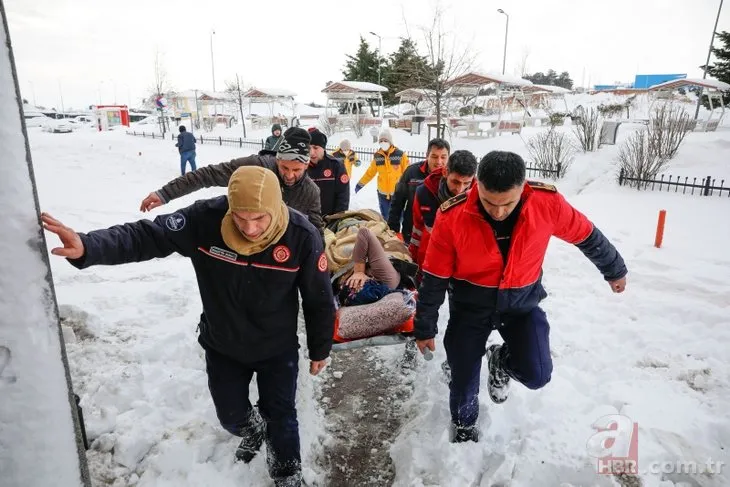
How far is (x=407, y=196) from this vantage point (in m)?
4.98

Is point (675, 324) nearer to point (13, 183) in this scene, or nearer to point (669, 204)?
point (13, 183)

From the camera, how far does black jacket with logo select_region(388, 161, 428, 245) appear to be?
4.84 m

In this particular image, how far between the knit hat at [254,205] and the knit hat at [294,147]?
1.54 m

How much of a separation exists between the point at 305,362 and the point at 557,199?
2.42 meters

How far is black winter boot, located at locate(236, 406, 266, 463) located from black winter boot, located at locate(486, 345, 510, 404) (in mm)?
1448

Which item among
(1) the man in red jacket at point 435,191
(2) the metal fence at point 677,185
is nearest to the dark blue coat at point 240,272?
(1) the man in red jacket at point 435,191

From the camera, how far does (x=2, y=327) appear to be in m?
1.35

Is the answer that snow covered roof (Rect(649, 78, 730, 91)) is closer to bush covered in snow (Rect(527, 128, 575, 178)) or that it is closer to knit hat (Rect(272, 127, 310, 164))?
bush covered in snow (Rect(527, 128, 575, 178))

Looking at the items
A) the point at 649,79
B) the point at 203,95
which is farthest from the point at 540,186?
the point at 649,79

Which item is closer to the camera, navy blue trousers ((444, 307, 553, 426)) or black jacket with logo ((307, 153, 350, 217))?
navy blue trousers ((444, 307, 553, 426))

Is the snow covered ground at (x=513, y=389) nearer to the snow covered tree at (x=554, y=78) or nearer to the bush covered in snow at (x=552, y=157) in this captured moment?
the bush covered in snow at (x=552, y=157)

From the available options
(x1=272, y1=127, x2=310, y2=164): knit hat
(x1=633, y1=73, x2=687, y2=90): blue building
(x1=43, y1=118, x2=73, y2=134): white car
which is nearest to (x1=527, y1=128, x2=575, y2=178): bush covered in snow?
(x1=272, y1=127, x2=310, y2=164): knit hat

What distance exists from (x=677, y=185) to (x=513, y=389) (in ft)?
30.0

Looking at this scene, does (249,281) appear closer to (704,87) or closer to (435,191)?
(435,191)
